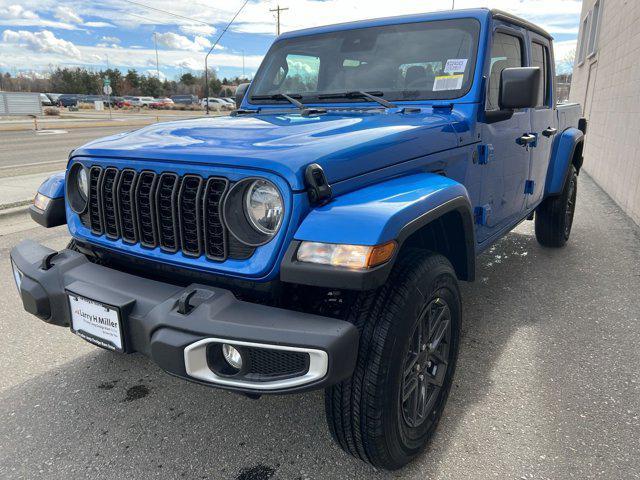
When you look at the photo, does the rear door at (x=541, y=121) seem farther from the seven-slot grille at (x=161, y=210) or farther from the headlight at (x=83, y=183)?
the headlight at (x=83, y=183)

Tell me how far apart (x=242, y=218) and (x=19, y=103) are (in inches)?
1155

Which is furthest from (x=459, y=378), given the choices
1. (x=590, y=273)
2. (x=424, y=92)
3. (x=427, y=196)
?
(x=590, y=273)

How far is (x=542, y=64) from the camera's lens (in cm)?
427

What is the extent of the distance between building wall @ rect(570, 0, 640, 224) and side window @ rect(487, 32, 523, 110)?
13.1 ft

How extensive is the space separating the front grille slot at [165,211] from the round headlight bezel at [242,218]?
3 centimetres

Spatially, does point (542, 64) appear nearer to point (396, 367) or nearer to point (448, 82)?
point (448, 82)

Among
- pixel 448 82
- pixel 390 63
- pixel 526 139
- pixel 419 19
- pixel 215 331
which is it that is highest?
pixel 419 19

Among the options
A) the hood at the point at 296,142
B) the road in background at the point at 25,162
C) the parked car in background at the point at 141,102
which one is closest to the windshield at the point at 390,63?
the hood at the point at 296,142

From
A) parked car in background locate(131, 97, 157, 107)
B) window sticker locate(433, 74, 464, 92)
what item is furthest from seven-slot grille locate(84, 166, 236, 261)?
parked car in background locate(131, 97, 157, 107)

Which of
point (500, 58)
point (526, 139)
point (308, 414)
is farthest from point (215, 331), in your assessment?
point (526, 139)

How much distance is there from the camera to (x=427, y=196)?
79.2 inches

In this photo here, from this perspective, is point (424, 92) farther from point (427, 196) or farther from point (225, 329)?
point (225, 329)

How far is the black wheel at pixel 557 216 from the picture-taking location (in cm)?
495

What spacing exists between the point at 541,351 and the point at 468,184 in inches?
45.8
